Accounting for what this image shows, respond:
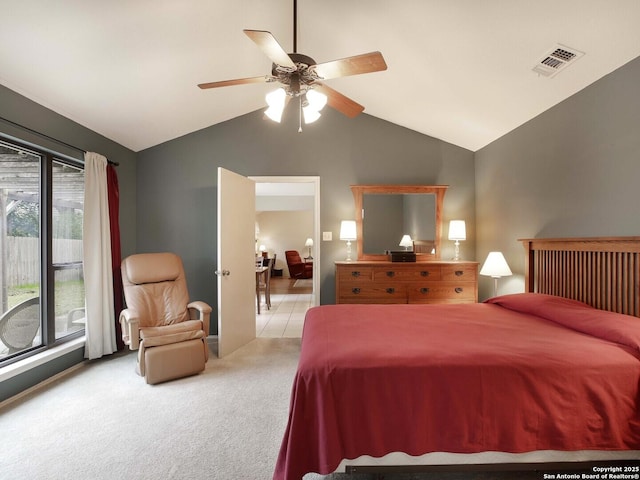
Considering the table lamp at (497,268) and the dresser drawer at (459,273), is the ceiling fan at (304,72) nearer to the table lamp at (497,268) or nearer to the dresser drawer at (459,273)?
the table lamp at (497,268)

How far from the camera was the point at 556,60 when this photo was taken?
7.00ft

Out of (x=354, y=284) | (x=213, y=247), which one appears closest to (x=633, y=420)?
(x=354, y=284)

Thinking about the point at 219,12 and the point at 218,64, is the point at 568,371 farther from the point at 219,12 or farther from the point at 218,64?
the point at 218,64

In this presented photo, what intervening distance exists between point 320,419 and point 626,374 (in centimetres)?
135

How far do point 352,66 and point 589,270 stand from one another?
6.99 ft

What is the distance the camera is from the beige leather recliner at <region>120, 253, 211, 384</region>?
2610 mm

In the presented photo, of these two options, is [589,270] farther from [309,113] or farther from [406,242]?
[309,113]

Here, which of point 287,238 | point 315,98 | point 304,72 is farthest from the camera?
point 287,238

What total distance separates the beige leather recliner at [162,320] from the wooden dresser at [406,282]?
4.81 feet

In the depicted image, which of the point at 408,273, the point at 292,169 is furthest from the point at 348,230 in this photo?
the point at 292,169

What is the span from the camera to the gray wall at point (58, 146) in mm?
2320

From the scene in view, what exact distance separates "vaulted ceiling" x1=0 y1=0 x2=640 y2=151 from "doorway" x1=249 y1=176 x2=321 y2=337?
4.67 feet

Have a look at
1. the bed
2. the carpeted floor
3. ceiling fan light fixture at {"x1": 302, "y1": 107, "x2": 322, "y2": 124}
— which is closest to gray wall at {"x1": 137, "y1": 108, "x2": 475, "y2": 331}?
the carpeted floor

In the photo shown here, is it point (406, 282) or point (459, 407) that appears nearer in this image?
point (459, 407)
